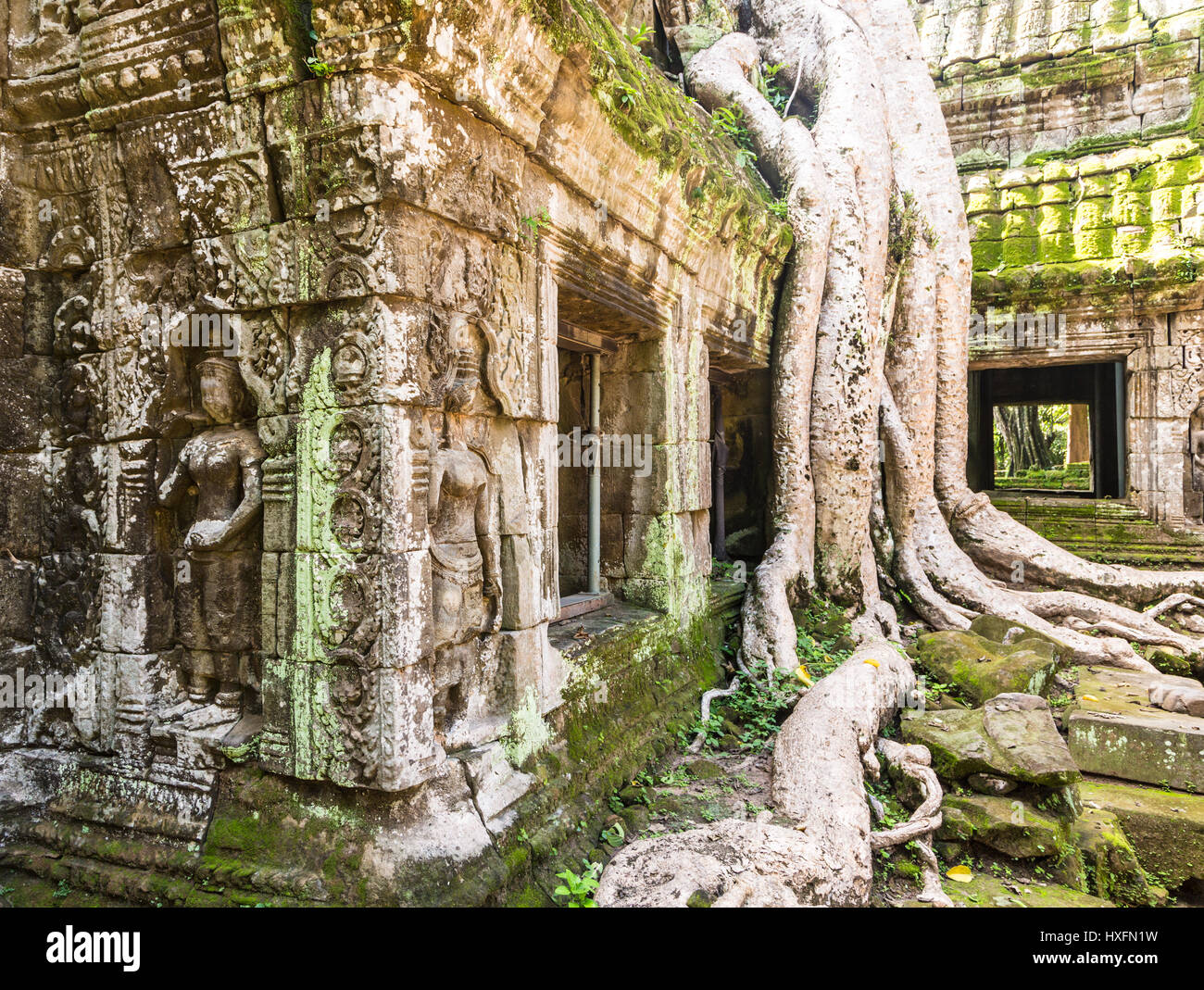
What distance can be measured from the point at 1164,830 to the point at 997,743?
0.68 meters

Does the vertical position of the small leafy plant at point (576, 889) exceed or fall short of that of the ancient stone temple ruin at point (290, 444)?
it falls short

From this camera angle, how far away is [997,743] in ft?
11.4

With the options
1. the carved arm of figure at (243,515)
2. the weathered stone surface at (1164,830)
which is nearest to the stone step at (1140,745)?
the weathered stone surface at (1164,830)

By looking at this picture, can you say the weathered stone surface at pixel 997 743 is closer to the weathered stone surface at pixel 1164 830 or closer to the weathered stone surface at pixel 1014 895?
the weathered stone surface at pixel 1164 830

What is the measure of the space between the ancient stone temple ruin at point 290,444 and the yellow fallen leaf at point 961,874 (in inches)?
55.4

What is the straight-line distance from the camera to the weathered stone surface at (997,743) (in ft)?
10.5

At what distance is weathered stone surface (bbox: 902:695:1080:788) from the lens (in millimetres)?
3188

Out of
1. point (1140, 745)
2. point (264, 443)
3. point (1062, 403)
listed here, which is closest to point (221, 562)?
point (264, 443)

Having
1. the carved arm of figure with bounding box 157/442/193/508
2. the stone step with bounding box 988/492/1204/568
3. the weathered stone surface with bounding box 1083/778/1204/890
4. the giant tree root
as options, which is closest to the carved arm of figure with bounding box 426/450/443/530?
the carved arm of figure with bounding box 157/442/193/508

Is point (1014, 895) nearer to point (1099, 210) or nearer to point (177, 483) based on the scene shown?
point (177, 483)

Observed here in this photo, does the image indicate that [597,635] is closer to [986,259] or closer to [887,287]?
[887,287]

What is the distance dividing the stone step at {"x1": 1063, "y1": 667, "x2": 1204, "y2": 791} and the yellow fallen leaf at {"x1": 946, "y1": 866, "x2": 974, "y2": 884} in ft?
3.82

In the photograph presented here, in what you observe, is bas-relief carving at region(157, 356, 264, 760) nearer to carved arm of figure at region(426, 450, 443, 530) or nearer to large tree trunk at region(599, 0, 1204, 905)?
carved arm of figure at region(426, 450, 443, 530)
